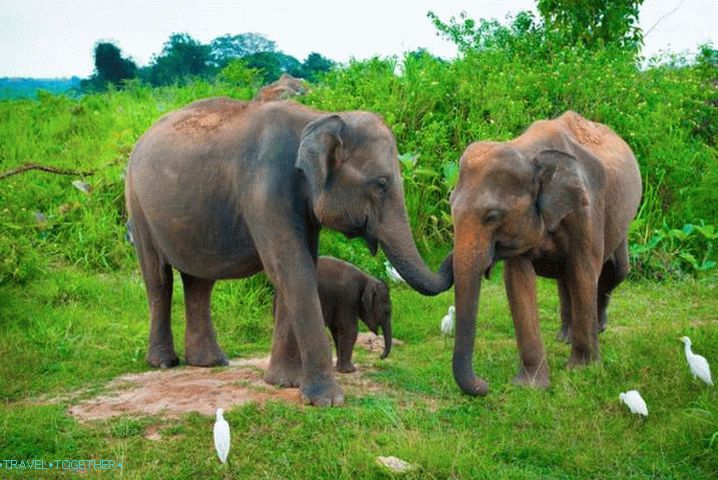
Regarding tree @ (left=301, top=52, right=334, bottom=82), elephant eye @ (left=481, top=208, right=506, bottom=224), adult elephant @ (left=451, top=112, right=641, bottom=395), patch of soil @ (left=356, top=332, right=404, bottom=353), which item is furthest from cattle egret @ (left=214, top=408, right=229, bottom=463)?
tree @ (left=301, top=52, right=334, bottom=82)

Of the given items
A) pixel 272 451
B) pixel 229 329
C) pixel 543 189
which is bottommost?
pixel 229 329

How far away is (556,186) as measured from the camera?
6840 millimetres

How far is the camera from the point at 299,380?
23.6ft

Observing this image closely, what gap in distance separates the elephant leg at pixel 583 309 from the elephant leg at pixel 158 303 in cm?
319

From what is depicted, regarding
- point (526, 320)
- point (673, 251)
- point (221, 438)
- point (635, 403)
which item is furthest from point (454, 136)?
point (221, 438)

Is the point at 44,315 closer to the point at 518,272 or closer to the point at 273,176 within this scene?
the point at 273,176

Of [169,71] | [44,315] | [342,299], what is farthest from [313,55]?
[342,299]

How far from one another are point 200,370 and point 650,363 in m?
3.39

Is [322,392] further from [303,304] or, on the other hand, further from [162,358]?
[162,358]

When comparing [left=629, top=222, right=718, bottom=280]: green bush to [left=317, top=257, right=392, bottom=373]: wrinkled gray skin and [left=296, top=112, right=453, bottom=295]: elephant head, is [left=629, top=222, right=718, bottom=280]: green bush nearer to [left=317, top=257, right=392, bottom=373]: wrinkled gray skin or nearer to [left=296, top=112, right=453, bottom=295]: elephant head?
[left=317, top=257, right=392, bottom=373]: wrinkled gray skin

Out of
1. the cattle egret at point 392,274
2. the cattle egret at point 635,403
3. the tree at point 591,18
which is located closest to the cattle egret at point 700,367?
the cattle egret at point 635,403

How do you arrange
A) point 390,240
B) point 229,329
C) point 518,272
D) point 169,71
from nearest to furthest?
point 390,240 < point 518,272 < point 229,329 < point 169,71

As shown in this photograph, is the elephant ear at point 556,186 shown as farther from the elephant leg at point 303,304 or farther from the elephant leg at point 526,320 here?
the elephant leg at point 303,304

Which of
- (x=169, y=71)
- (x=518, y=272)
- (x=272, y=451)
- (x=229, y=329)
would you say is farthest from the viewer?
(x=169, y=71)
